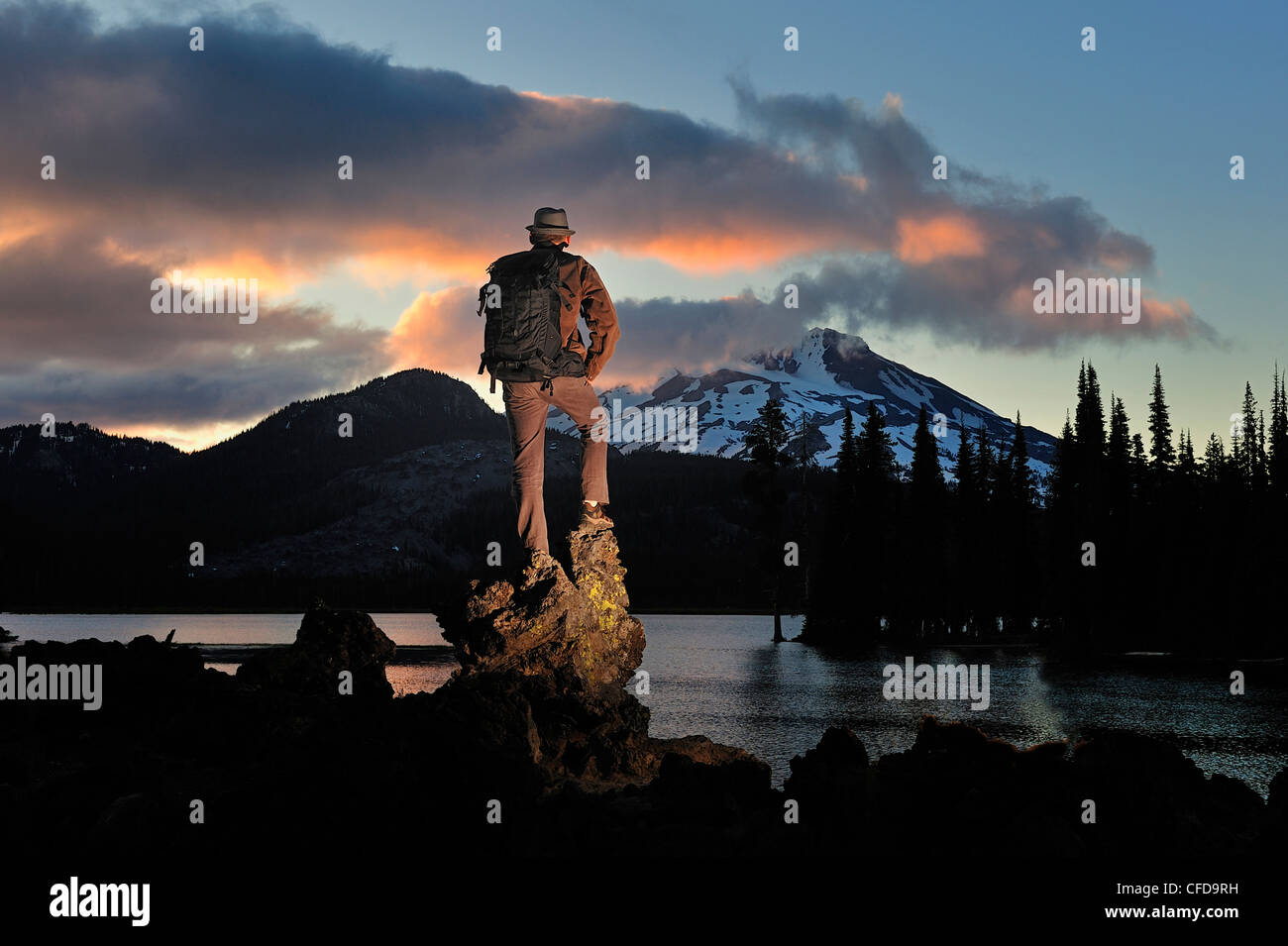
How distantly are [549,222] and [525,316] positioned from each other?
1.55 metres

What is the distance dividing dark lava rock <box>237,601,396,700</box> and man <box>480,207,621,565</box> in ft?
13.9

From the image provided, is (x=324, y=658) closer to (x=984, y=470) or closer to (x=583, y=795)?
(x=583, y=795)

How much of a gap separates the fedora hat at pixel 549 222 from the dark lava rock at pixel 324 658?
7450 mm

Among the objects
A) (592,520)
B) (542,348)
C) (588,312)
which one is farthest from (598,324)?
(592,520)

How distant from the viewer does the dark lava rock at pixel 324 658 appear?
19.9 m

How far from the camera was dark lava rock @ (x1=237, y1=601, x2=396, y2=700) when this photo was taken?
19.9 metres

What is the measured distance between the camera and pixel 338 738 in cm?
1154

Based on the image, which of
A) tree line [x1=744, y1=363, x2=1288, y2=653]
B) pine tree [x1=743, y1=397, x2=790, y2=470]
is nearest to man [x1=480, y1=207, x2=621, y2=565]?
tree line [x1=744, y1=363, x2=1288, y2=653]

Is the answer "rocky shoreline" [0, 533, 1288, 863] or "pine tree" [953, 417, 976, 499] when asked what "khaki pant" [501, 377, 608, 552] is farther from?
"pine tree" [953, 417, 976, 499]

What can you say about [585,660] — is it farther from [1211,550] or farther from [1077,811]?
[1211,550]

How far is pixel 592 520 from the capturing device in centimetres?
1847

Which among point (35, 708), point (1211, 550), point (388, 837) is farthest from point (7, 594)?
point (388, 837)
